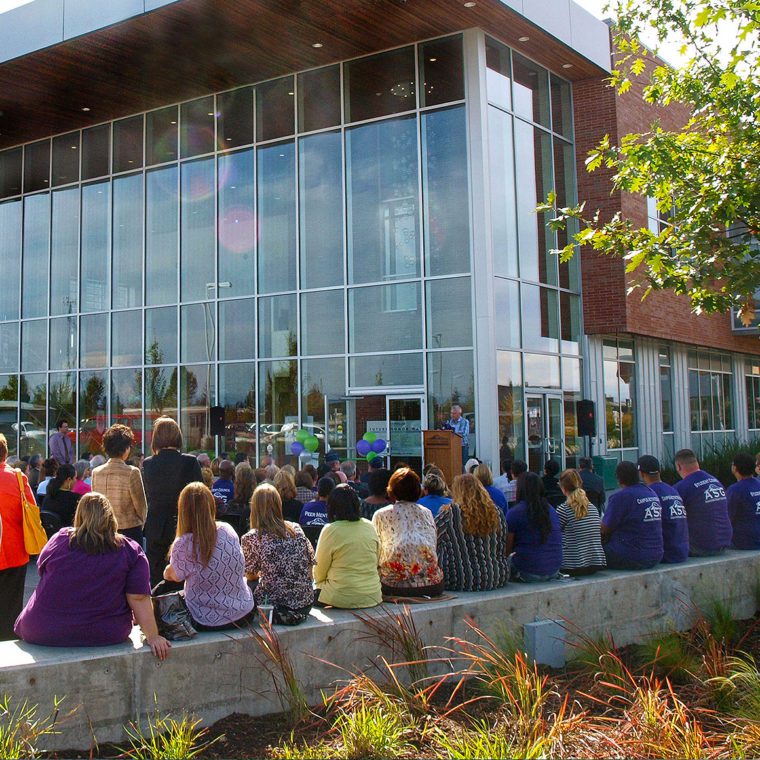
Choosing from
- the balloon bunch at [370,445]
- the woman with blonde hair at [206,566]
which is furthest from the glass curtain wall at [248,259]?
the woman with blonde hair at [206,566]

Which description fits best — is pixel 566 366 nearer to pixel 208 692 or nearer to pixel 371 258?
pixel 371 258

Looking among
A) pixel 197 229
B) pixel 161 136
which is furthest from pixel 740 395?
pixel 161 136

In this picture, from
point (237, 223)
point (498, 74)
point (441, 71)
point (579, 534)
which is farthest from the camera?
point (237, 223)

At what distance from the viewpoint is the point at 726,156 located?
7938mm

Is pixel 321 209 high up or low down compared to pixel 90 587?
up

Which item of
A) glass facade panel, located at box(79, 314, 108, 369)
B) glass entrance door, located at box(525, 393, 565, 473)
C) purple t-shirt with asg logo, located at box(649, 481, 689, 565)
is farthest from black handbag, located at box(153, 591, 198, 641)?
glass facade panel, located at box(79, 314, 108, 369)

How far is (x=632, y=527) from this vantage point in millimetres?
7660

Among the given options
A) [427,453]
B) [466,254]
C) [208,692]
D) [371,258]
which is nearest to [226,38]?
[371,258]

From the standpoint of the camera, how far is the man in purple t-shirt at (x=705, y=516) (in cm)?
848

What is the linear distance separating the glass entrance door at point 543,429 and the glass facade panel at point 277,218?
591 centimetres

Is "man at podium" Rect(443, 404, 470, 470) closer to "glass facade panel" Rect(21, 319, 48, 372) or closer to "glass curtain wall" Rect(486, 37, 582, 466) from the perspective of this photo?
"glass curtain wall" Rect(486, 37, 582, 466)

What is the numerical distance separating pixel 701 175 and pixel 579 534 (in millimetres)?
3466

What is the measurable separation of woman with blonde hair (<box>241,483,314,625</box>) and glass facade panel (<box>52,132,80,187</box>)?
1967cm

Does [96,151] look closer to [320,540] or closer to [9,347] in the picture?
[9,347]
